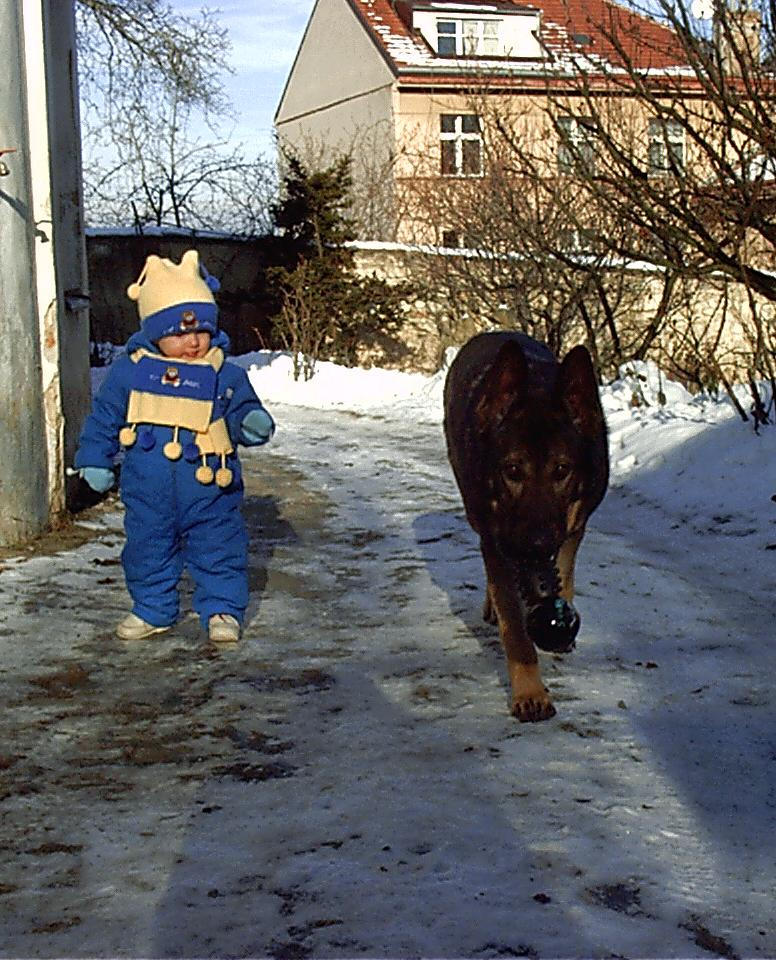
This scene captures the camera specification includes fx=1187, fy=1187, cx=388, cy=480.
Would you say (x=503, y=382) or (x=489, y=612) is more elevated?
(x=503, y=382)

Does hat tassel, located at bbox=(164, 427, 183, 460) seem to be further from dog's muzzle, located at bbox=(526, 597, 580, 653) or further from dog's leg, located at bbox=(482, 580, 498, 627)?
dog's muzzle, located at bbox=(526, 597, 580, 653)

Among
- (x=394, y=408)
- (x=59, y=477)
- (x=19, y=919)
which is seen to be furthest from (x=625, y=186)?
(x=19, y=919)

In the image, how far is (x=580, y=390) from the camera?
4.20m

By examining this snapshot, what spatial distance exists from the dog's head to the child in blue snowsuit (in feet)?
4.36

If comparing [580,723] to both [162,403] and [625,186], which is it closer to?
[162,403]

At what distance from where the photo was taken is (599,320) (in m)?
15.1

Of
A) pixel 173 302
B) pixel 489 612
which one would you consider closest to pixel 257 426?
pixel 173 302

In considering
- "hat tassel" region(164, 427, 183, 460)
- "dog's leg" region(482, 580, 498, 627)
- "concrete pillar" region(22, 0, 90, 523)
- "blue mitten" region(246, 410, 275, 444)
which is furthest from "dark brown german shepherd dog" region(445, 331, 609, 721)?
"concrete pillar" region(22, 0, 90, 523)

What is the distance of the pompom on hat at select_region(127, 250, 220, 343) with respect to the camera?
5160 millimetres

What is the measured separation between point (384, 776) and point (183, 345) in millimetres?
2360

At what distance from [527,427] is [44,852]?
6.71 ft

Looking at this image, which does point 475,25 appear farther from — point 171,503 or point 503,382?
point 503,382

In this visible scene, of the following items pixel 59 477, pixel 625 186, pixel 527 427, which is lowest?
pixel 59 477

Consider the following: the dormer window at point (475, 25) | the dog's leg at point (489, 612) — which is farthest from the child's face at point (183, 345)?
the dormer window at point (475, 25)
